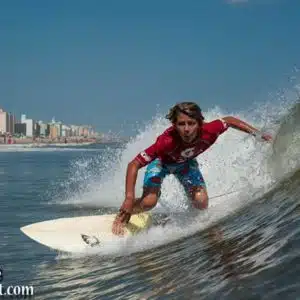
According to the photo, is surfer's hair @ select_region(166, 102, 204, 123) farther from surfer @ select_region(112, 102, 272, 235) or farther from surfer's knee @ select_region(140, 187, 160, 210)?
surfer's knee @ select_region(140, 187, 160, 210)

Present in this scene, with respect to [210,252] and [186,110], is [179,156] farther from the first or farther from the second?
[210,252]

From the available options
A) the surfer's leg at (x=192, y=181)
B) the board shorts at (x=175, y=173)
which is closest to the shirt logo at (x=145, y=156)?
the board shorts at (x=175, y=173)

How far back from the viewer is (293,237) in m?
3.92

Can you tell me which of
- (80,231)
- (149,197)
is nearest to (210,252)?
(149,197)

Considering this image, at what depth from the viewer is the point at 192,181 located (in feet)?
21.8

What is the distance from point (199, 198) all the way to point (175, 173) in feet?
1.35

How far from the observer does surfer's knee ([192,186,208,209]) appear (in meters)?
6.53

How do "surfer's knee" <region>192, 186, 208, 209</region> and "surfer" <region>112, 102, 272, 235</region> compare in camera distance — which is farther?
"surfer's knee" <region>192, 186, 208, 209</region>

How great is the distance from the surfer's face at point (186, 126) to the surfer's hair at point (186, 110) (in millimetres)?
31

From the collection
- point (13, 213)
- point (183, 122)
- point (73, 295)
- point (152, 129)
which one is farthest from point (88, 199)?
point (73, 295)

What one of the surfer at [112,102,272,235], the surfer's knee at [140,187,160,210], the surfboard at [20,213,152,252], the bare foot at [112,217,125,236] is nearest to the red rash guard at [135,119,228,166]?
the surfer at [112,102,272,235]

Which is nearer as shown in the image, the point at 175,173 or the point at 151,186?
the point at 151,186

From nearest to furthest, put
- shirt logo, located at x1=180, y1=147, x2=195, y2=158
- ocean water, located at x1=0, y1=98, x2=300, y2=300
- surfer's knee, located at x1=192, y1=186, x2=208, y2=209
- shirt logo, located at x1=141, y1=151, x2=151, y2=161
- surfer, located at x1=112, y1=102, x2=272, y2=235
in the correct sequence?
ocean water, located at x1=0, y1=98, x2=300, y2=300, surfer, located at x1=112, y1=102, x2=272, y2=235, shirt logo, located at x1=141, y1=151, x2=151, y2=161, shirt logo, located at x1=180, y1=147, x2=195, y2=158, surfer's knee, located at x1=192, y1=186, x2=208, y2=209

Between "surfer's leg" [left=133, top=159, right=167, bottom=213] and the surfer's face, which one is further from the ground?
the surfer's face
